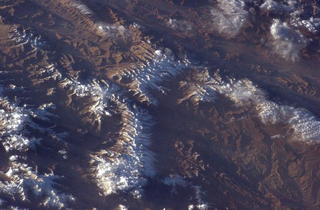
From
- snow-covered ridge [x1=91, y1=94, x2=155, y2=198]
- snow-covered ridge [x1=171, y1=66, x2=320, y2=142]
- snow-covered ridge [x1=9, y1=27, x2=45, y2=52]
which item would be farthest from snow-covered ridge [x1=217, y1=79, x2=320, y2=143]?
snow-covered ridge [x1=9, y1=27, x2=45, y2=52]

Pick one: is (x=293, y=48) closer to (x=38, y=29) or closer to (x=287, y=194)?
(x=287, y=194)

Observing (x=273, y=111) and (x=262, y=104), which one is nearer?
(x=273, y=111)

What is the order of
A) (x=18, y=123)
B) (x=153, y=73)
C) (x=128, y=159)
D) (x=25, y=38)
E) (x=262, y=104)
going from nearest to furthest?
(x=128, y=159) < (x=18, y=123) < (x=262, y=104) < (x=153, y=73) < (x=25, y=38)

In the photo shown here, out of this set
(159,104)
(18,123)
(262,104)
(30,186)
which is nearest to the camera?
(30,186)

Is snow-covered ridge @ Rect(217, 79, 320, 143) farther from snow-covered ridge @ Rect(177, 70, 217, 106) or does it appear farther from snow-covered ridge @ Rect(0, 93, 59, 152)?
snow-covered ridge @ Rect(0, 93, 59, 152)

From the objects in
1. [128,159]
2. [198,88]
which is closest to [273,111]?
[198,88]

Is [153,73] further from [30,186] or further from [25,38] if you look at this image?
[30,186]

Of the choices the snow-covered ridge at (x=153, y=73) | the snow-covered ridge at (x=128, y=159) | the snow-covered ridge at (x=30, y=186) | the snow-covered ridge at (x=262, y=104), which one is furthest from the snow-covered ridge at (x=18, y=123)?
the snow-covered ridge at (x=262, y=104)

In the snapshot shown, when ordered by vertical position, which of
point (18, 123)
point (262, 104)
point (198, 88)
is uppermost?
point (262, 104)

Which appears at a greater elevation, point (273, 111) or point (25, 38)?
point (273, 111)
